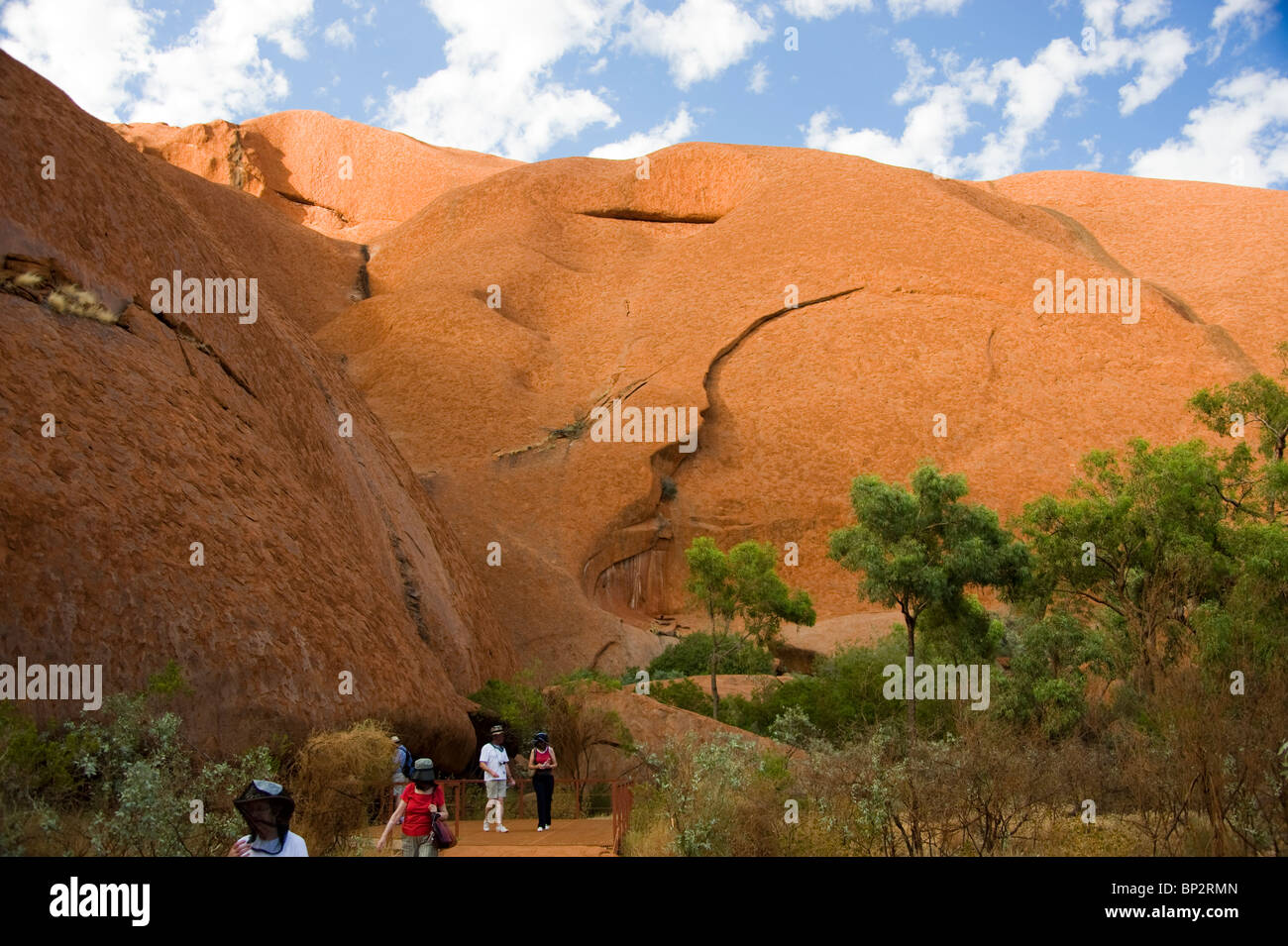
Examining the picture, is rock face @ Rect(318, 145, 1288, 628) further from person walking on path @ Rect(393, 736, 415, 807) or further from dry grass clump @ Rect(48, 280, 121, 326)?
dry grass clump @ Rect(48, 280, 121, 326)

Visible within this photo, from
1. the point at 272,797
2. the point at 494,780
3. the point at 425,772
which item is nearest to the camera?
the point at 272,797

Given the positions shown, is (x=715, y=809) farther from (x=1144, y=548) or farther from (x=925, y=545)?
(x=1144, y=548)

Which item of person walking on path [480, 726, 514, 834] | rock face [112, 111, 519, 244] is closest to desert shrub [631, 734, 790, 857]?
person walking on path [480, 726, 514, 834]

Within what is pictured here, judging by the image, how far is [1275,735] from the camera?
30.2ft

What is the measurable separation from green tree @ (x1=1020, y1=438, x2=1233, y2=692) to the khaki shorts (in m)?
13.3

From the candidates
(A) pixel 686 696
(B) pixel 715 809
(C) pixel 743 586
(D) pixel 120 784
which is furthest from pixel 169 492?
(C) pixel 743 586

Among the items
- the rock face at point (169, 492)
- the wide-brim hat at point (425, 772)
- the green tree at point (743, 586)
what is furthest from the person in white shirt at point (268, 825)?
the green tree at point (743, 586)

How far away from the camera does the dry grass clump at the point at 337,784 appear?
32.2 ft

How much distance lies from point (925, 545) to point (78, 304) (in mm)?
13634

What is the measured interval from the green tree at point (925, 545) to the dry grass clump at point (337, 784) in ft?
34.9

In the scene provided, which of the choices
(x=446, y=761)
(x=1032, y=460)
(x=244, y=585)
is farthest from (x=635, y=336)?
(x=244, y=585)

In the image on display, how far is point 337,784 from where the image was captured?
33.2 ft

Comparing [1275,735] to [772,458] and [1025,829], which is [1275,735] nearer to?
[1025,829]
